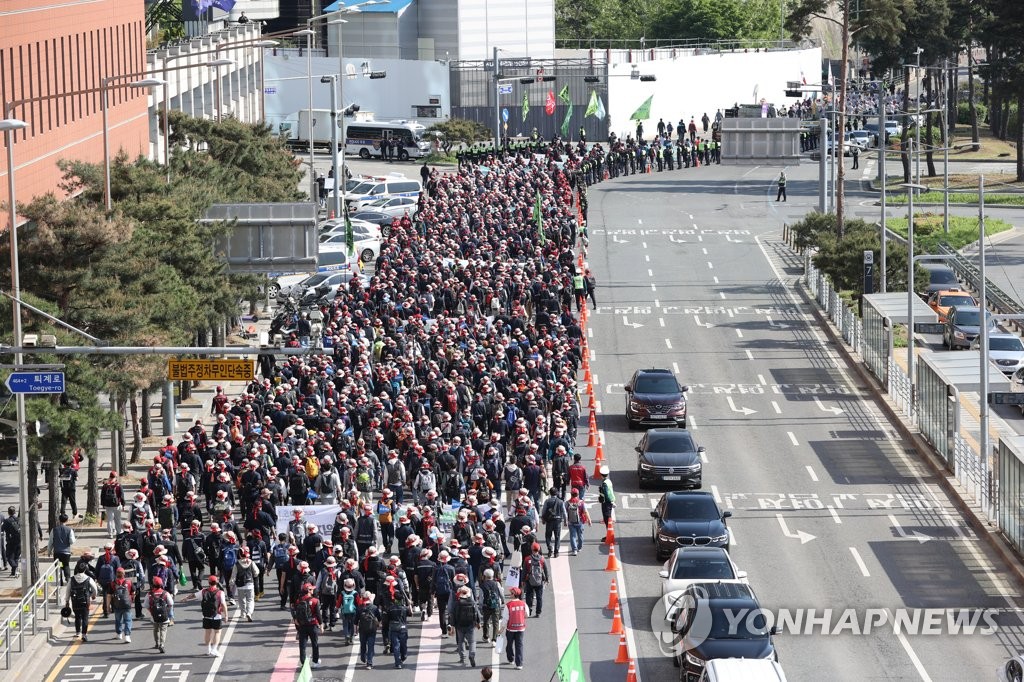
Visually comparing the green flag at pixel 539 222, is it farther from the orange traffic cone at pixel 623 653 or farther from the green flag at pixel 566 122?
the green flag at pixel 566 122

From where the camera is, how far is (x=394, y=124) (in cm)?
10706

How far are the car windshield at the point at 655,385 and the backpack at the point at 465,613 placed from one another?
17341mm

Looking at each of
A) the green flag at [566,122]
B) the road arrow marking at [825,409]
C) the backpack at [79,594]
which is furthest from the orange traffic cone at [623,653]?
the green flag at [566,122]

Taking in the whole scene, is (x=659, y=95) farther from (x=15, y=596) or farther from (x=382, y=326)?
(x=15, y=596)

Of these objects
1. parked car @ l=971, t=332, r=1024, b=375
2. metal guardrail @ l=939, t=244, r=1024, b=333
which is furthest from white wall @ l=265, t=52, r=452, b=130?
parked car @ l=971, t=332, r=1024, b=375

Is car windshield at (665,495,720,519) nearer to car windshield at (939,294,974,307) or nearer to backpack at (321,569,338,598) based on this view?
backpack at (321,569,338,598)

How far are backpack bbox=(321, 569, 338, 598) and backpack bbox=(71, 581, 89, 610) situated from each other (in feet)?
13.0

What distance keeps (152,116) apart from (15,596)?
4037 centimetres

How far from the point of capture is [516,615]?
27250 mm

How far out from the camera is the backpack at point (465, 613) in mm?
27734

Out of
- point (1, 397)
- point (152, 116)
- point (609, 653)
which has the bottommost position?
point (609, 653)

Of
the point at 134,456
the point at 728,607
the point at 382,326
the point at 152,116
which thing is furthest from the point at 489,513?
the point at 152,116

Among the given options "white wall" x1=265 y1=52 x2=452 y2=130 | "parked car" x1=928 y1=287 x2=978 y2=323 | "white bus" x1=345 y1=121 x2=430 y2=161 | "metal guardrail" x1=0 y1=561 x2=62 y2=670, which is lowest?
"metal guardrail" x1=0 y1=561 x2=62 y2=670

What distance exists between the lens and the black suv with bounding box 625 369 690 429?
145 ft
